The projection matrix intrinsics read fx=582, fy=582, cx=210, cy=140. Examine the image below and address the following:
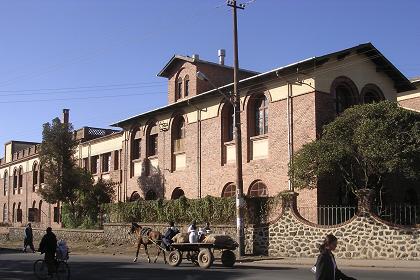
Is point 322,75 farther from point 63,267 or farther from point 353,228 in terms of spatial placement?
point 63,267

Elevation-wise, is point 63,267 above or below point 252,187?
below

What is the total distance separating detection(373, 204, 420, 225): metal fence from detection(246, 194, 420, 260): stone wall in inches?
54.0

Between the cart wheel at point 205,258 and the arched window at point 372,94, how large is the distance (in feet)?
48.7

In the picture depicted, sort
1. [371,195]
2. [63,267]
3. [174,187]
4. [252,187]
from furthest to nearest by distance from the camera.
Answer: [174,187]
[252,187]
[371,195]
[63,267]

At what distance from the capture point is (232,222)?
92.8 feet

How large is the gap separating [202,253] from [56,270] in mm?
6016

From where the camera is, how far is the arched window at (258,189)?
102 ft

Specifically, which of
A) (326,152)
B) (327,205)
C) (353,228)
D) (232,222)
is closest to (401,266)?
(353,228)

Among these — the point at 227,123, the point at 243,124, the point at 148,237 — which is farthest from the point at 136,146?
the point at 148,237

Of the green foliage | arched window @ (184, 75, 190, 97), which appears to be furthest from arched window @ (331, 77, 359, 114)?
arched window @ (184, 75, 190, 97)

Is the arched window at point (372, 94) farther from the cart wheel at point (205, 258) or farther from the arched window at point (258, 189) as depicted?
the cart wheel at point (205, 258)

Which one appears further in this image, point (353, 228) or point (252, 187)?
point (252, 187)

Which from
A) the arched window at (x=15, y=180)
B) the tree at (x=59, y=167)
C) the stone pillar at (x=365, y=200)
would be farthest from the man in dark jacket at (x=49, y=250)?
the arched window at (x=15, y=180)

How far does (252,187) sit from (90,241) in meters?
12.6
